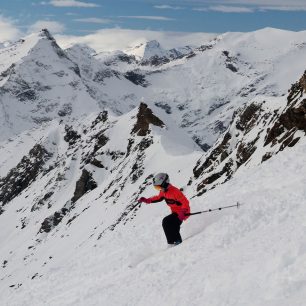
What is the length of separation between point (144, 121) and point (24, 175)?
55.8 meters

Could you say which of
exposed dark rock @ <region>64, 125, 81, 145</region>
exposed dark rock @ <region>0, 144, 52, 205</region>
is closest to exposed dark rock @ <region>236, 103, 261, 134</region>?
exposed dark rock @ <region>64, 125, 81, 145</region>

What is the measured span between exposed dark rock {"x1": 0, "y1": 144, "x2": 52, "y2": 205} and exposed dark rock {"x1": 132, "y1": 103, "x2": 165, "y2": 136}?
46.8 metres

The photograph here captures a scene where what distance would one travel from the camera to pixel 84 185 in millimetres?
83438

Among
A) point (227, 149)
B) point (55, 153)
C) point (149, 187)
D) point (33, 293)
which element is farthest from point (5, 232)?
point (33, 293)

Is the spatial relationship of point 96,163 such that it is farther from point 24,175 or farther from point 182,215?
point 182,215

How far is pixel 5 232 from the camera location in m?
96.1

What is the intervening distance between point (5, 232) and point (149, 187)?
48932 millimetres

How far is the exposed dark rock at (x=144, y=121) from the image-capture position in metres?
77.1

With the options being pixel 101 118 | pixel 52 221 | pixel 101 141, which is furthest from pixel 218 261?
pixel 101 118

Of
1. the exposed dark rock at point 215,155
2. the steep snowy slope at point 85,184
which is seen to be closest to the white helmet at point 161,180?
the exposed dark rock at point 215,155

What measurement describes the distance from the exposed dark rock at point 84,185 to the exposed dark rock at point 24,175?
125ft

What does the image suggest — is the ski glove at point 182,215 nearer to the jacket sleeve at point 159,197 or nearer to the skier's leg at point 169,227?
the skier's leg at point 169,227

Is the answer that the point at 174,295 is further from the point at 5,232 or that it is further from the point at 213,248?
the point at 5,232

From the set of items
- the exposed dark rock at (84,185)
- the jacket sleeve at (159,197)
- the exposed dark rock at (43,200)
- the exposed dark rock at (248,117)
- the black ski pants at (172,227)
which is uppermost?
the jacket sleeve at (159,197)
